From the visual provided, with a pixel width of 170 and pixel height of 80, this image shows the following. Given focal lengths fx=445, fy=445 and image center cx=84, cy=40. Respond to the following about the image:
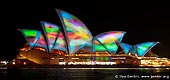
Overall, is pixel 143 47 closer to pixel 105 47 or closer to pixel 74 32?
pixel 105 47

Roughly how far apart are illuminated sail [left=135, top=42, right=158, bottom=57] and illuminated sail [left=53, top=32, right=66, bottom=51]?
14948 mm

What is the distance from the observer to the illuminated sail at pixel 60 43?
8100 centimetres

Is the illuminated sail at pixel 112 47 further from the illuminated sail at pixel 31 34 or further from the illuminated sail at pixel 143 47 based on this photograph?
the illuminated sail at pixel 31 34

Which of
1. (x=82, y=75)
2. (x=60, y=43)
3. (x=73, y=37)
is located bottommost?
(x=82, y=75)

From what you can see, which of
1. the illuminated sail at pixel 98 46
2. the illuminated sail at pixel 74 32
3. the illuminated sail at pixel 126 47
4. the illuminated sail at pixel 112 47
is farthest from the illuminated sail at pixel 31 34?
the illuminated sail at pixel 126 47

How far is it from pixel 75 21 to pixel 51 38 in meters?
5.91

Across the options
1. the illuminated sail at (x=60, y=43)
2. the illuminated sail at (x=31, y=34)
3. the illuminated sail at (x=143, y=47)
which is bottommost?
the illuminated sail at (x=143, y=47)

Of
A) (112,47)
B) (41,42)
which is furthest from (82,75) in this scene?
(112,47)

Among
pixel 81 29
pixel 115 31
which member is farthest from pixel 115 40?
pixel 81 29

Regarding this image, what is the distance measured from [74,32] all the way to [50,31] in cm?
424

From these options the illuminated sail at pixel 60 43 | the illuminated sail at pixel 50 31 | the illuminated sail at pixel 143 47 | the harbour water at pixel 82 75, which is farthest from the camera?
the illuminated sail at pixel 143 47

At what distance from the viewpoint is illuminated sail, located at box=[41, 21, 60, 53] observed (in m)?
77.3

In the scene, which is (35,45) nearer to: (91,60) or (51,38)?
(51,38)

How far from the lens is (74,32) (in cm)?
7888
